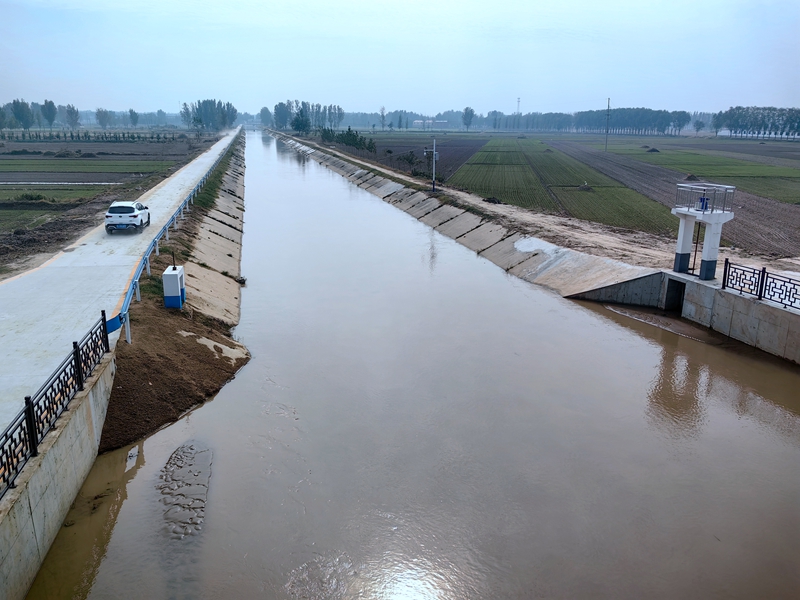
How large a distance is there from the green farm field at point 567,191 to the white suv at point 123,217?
22496 millimetres

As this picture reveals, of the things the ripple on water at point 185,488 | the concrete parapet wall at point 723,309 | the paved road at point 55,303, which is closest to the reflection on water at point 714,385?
the concrete parapet wall at point 723,309

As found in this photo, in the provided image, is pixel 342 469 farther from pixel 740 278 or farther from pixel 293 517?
pixel 740 278

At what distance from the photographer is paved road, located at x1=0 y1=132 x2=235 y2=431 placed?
33.9 ft

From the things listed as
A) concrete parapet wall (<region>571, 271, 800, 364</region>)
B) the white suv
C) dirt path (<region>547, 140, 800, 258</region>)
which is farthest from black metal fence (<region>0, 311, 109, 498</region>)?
dirt path (<region>547, 140, 800, 258</region>)

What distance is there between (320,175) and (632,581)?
6066 centimetres

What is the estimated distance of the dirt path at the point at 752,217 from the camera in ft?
85.5

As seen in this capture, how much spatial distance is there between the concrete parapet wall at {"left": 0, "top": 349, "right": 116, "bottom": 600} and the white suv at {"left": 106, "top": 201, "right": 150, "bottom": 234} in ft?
46.1

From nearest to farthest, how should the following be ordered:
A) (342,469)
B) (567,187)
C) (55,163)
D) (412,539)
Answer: (412,539) → (342,469) → (567,187) → (55,163)

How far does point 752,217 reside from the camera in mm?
33094

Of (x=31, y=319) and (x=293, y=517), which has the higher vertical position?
(x=31, y=319)

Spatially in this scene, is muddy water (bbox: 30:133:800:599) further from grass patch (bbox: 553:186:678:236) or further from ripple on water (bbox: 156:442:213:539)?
grass patch (bbox: 553:186:678:236)

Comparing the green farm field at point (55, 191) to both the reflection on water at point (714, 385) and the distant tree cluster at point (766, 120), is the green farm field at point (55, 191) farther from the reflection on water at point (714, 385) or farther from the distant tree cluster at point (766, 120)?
the distant tree cluster at point (766, 120)

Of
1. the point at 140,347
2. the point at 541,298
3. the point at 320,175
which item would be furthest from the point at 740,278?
the point at 320,175

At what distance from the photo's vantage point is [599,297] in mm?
21203
